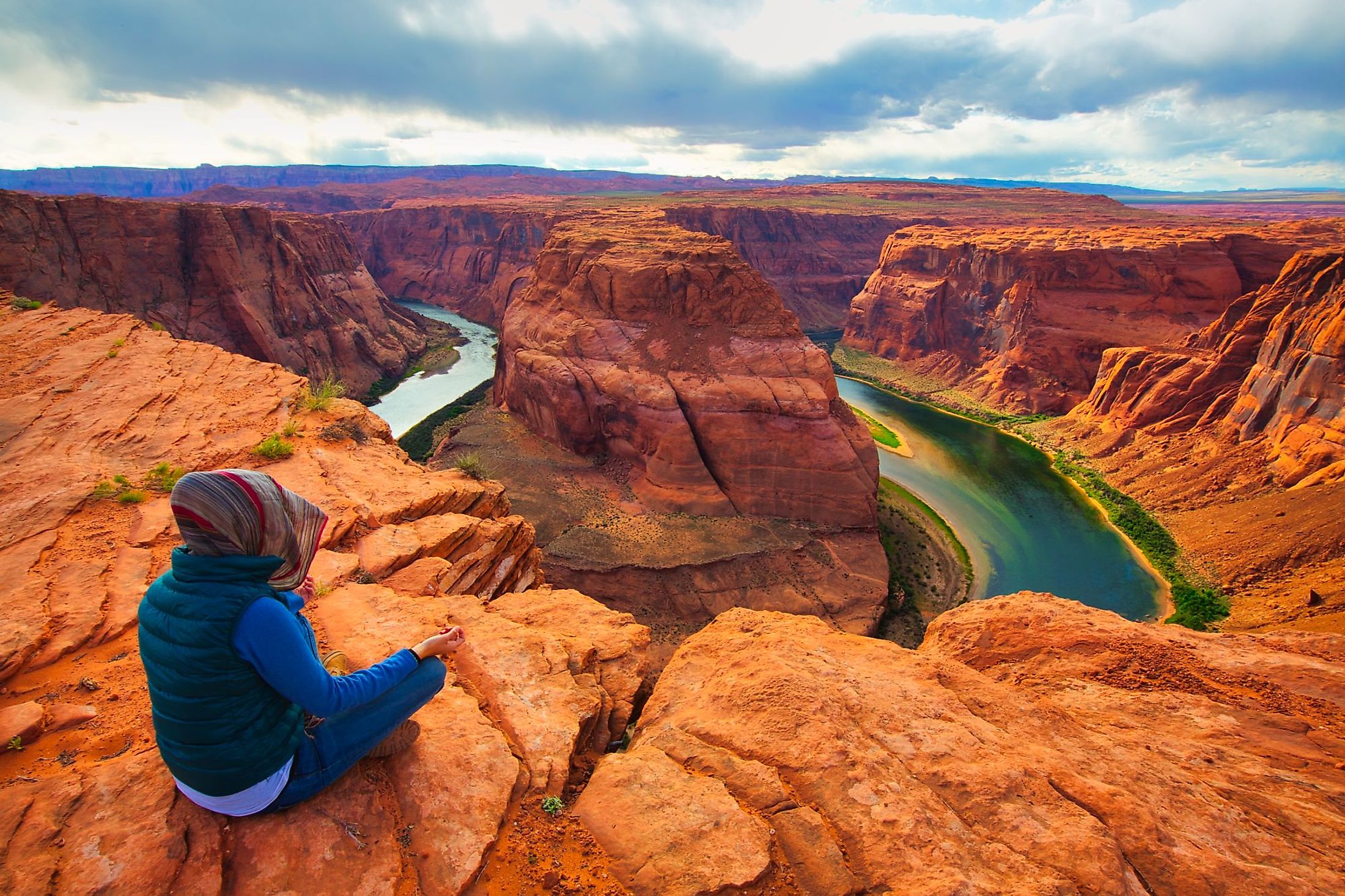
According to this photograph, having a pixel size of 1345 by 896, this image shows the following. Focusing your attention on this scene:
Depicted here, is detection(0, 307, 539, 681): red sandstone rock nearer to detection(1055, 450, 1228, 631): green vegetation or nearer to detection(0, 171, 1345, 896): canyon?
detection(0, 171, 1345, 896): canyon

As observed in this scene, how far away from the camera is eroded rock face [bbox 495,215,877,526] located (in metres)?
25.6

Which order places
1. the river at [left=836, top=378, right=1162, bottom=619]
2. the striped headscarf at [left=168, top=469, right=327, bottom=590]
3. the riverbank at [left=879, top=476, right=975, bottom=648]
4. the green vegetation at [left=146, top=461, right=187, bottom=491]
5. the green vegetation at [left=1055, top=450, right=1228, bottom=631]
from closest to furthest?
the striped headscarf at [left=168, top=469, right=327, bottom=590] → the green vegetation at [left=146, top=461, right=187, bottom=491] → the green vegetation at [left=1055, top=450, right=1228, bottom=631] → the riverbank at [left=879, top=476, right=975, bottom=648] → the river at [left=836, top=378, right=1162, bottom=619]

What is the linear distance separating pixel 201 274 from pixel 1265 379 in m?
59.5

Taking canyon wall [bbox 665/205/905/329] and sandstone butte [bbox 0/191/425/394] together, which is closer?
sandstone butte [bbox 0/191/425/394]

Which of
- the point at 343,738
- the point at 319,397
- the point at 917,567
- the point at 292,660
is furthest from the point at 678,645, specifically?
the point at 917,567

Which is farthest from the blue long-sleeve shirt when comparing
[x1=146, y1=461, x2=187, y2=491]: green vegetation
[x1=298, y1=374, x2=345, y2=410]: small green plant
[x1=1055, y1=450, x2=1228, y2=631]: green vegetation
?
[x1=1055, y1=450, x2=1228, y2=631]: green vegetation

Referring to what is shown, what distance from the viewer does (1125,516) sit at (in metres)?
29.9

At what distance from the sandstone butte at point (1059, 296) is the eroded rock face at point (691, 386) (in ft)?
85.1

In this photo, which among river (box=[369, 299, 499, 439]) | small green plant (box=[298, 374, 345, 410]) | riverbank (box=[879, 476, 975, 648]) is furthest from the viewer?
river (box=[369, 299, 499, 439])

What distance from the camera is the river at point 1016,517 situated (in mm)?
25422

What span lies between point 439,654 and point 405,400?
47.2m

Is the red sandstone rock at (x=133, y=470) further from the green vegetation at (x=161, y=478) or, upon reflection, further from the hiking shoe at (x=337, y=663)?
the hiking shoe at (x=337, y=663)

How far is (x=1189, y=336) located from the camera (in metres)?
38.3

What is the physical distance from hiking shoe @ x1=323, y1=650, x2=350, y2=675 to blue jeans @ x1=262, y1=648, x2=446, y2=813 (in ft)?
1.89
